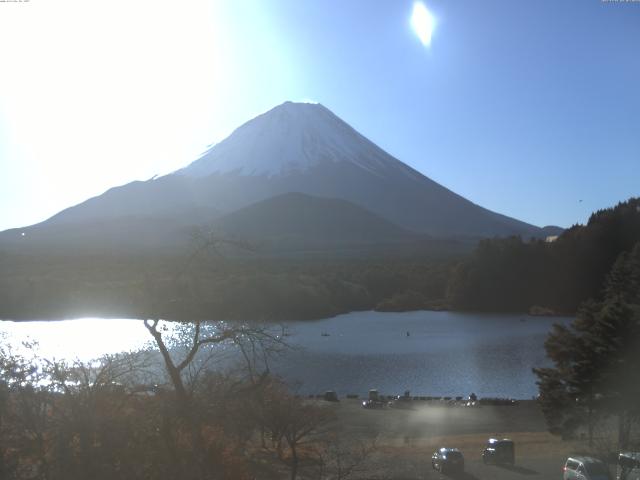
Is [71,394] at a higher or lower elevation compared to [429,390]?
higher

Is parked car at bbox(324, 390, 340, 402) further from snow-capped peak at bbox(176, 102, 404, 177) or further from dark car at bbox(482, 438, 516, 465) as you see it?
snow-capped peak at bbox(176, 102, 404, 177)

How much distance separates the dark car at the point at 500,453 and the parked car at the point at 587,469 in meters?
2.59

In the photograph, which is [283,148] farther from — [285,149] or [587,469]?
[587,469]

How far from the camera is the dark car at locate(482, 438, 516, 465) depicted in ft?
32.7

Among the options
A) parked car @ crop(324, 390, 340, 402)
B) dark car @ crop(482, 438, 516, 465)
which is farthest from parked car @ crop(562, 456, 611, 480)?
parked car @ crop(324, 390, 340, 402)

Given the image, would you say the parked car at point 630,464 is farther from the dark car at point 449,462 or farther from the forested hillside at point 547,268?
the forested hillside at point 547,268

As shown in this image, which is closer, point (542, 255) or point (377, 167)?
point (542, 255)

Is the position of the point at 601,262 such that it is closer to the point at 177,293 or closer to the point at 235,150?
the point at 177,293

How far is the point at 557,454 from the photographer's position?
10531 millimetres

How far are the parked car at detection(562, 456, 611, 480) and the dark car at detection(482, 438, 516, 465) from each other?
2.59 metres

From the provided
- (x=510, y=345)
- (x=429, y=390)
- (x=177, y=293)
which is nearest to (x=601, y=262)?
(x=510, y=345)

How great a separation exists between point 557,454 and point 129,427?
853cm

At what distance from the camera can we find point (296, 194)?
90.8 m

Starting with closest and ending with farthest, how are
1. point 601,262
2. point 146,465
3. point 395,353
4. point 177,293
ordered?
point 146,465 < point 177,293 < point 395,353 < point 601,262
